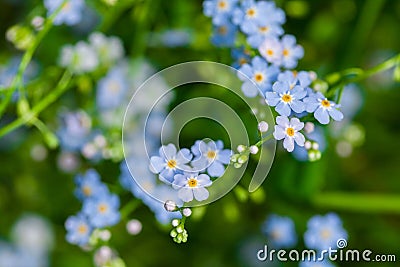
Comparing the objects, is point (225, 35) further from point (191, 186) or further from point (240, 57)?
point (191, 186)

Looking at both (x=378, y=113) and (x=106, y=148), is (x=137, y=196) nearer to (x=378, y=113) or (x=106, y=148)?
(x=106, y=148)

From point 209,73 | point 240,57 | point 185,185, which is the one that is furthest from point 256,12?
point 185,185

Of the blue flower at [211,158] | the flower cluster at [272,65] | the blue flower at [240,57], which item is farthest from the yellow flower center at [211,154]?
the blue flower at [240,57]

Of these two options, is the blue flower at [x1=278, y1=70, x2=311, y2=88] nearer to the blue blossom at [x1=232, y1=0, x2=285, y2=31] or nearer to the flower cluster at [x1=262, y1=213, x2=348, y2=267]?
the blue blossom at [x1=232, y1=0, x2=285, y2=31]

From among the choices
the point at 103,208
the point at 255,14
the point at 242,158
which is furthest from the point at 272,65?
the point at 103,208

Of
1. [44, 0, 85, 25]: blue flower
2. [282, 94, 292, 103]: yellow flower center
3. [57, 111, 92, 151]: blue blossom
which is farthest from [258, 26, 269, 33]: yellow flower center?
[57, 111, 92, 151]: blue blossom

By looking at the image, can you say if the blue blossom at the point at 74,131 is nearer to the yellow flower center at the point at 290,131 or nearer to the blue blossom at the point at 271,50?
the blue blossom at the point at 271,50
